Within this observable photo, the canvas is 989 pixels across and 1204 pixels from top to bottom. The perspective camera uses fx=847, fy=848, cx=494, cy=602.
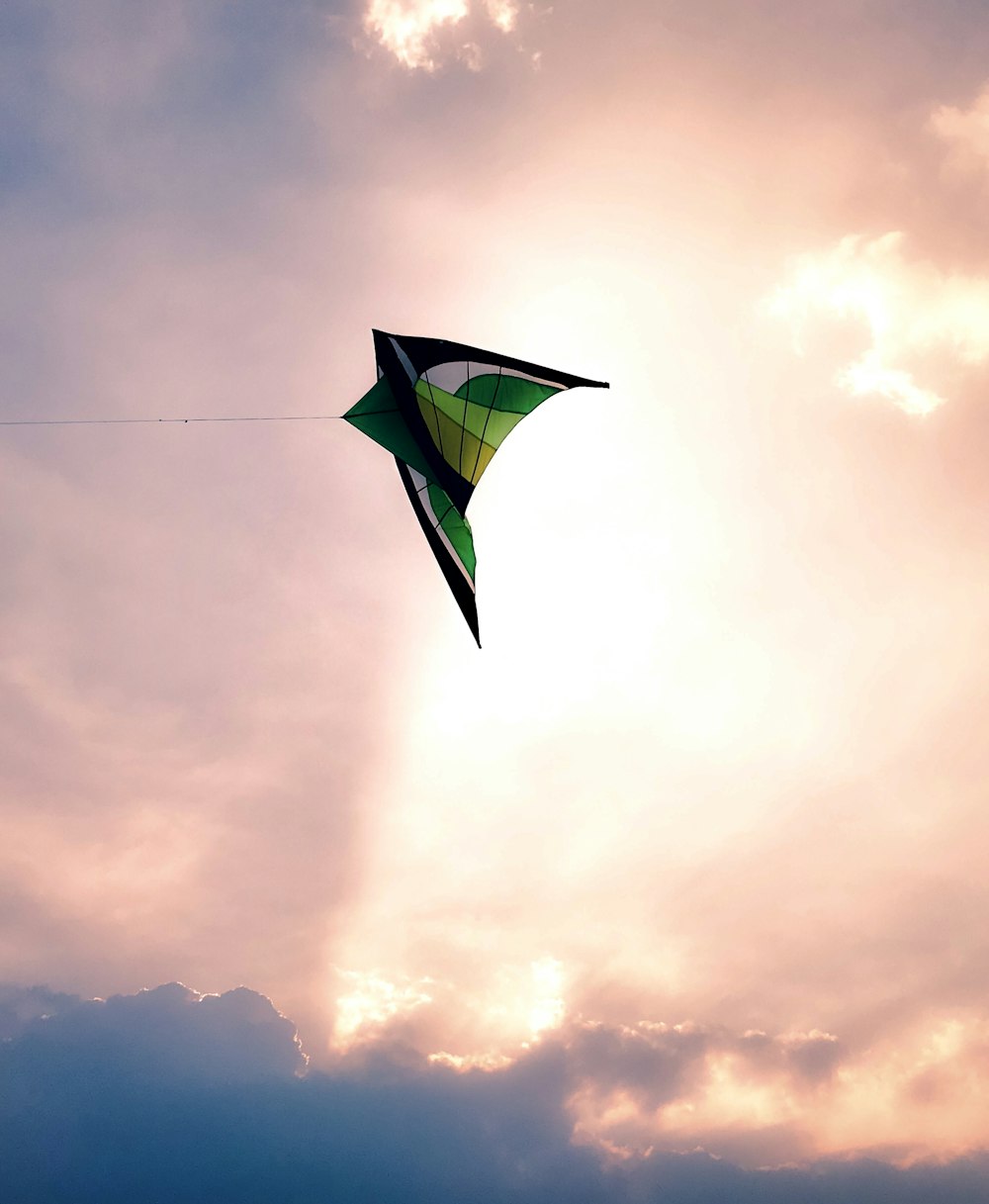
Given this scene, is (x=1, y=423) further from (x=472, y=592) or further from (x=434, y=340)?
(x=472, y=592)

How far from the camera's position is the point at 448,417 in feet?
74.1

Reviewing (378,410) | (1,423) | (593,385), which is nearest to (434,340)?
(378,410)

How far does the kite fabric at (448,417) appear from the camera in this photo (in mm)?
21594

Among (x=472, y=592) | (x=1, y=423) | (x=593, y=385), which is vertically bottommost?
(x=472, y=592)

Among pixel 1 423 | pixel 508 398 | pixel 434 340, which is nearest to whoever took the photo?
pixel 1 423

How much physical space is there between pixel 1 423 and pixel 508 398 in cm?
1225

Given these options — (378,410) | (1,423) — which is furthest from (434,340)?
(1,423)

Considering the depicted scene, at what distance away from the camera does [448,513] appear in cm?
2339

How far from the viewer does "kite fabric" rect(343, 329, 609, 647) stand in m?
21.6

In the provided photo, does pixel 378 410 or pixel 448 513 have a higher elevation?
pixel 378 410

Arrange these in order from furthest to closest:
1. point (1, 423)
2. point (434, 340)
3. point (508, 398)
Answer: point (508, 398), point (434, 340), point (1, 423)

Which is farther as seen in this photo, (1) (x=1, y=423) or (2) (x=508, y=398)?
(2) (x=508, y=398)

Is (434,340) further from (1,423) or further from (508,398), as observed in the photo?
(1,423)

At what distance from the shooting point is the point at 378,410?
2228cm
